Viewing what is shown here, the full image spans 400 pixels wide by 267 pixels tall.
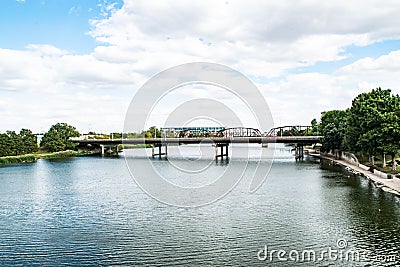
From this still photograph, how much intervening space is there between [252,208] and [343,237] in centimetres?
732

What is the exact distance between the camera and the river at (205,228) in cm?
1653

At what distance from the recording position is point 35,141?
81.2 m

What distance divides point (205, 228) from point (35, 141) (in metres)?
69.3

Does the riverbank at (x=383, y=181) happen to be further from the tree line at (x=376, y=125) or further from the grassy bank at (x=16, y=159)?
the grassy bank at (x=16, y=159)

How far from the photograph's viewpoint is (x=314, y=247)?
17828mm

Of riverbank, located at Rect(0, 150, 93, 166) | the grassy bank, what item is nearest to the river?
the grassy bank

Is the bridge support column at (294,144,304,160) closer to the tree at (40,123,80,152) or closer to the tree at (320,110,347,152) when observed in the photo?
the tree at (320,110,347,152)

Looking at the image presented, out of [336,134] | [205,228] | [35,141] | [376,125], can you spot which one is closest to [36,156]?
[35,141]

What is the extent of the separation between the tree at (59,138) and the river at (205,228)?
53.4 m

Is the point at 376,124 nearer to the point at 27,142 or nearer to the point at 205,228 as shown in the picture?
the point at 205,228

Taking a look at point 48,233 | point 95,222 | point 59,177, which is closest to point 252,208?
point 95,222

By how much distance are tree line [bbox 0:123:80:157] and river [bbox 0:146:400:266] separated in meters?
39.2

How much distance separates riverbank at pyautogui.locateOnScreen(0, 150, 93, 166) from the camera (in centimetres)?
6265

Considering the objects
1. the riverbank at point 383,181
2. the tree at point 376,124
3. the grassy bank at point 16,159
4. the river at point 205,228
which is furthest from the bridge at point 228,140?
the river at point 205,228
